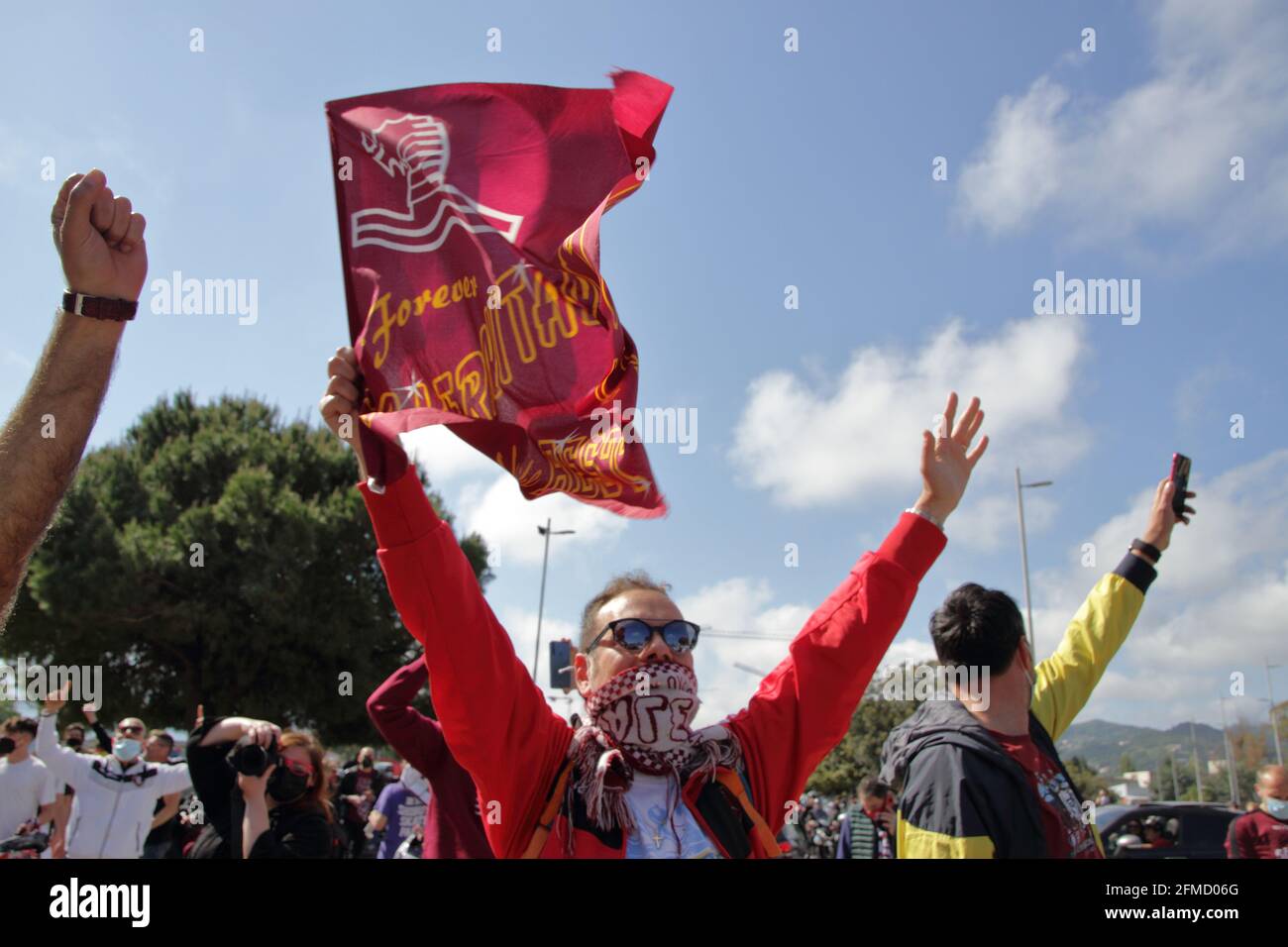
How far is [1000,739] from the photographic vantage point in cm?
296

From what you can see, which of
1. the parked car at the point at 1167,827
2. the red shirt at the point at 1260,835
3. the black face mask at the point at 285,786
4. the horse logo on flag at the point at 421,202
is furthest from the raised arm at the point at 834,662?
the parked car at the point at 1167,827

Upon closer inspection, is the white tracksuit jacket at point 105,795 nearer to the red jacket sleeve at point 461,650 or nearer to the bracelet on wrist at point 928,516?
the red jacket sleeve at point 461,650

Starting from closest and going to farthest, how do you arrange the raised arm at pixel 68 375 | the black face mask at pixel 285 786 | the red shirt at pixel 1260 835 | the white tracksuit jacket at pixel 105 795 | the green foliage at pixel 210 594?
1. the raised arm at pixel 68 375
2. the black face mask at pixel 285 786
3. the red shirt at pixel 1260 835
4. the white tracksuit jacket at pixel 105 795
5. the green foliage at pixel 210 594

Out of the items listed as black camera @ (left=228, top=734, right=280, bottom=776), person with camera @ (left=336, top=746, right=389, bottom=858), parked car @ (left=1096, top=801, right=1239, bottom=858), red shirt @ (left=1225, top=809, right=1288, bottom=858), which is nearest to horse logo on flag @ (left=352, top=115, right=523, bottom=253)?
black camera @ (left=228, top=734, right=280, bottom=776)

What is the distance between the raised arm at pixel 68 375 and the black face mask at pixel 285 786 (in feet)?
10.6

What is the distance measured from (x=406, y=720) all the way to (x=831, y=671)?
2.55 meters

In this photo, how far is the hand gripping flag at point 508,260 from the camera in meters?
2.80

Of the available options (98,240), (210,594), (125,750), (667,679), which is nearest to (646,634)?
(667,679)

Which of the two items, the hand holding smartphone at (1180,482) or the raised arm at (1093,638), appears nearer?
the raised arm at (1093,638)

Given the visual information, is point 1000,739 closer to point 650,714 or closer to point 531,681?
point 650,714

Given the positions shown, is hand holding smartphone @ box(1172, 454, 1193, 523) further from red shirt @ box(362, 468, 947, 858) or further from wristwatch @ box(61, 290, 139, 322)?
wristwatch @ box(61, 290, 139, 322)

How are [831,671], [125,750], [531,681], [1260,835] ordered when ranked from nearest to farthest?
[531,681], [831,671], [1260,835], [125,750]
